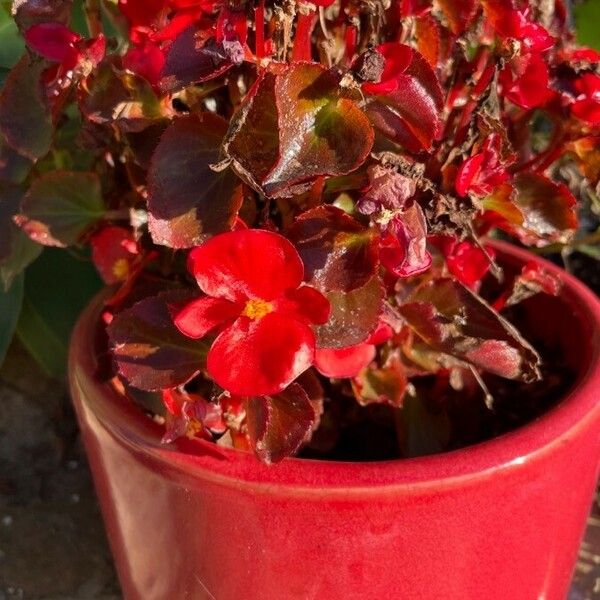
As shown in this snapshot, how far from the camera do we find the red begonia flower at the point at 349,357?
541 millimetres

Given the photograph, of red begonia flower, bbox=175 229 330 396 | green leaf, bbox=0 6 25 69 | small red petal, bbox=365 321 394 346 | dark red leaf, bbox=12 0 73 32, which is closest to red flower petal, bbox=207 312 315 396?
red begonia flower, bbox=175 229 330 396

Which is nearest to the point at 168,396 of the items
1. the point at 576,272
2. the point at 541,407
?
the point at 541,407

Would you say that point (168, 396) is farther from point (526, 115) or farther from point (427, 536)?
point (526, 115)

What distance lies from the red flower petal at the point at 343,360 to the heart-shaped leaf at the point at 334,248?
8 centimetres

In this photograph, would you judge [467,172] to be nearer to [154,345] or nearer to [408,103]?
[408,103]

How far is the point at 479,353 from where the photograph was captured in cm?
55

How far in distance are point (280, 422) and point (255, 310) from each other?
0.07 meters

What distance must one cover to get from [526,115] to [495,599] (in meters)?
0.32

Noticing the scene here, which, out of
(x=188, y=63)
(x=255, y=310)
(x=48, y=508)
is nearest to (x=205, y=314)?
(x=255, y=310)

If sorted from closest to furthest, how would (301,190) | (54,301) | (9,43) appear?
1. (301,190)
2. (9,43)
3. (54,301)

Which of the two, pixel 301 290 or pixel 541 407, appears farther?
→ pixel 541 407

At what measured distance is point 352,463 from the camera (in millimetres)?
501

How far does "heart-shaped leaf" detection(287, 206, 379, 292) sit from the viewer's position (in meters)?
0.46

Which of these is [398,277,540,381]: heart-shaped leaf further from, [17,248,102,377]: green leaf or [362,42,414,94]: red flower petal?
[17,248,102,377]: green leaf
